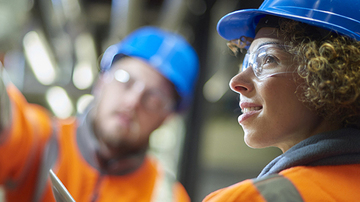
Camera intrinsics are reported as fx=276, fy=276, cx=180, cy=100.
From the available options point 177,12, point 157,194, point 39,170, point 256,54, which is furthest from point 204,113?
point 256,54

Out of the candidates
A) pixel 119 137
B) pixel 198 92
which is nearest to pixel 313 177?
pixel 119 137

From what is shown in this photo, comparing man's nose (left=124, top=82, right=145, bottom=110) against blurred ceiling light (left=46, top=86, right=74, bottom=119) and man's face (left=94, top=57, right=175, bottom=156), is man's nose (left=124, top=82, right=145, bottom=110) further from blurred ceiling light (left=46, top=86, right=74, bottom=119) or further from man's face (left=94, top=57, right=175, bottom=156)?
blurred ceiling light (left=46, top=86, right=74, bottom=119)

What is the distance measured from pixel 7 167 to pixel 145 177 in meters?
0.82

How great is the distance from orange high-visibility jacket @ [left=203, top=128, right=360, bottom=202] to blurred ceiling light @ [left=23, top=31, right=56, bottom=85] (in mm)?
4400

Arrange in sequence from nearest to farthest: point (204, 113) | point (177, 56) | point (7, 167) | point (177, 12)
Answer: point (7, 167) < point (177, 56) < point (177, 12) < point (204, 113)

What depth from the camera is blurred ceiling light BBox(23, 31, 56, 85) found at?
4246 millimetres

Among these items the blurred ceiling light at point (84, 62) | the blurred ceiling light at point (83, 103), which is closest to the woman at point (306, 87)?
the blurred ceiling light at point (83, 103)

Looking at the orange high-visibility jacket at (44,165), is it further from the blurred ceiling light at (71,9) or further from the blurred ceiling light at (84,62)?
the blurred ceiling light at (84,62)

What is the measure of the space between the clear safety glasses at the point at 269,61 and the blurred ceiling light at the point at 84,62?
388 cm

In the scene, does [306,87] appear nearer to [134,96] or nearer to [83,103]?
[134,96]

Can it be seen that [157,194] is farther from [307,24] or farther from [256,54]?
[307,24]

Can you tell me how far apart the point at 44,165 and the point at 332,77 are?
1396 mm

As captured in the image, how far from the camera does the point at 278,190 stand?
57cm

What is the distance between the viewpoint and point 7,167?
137cm
